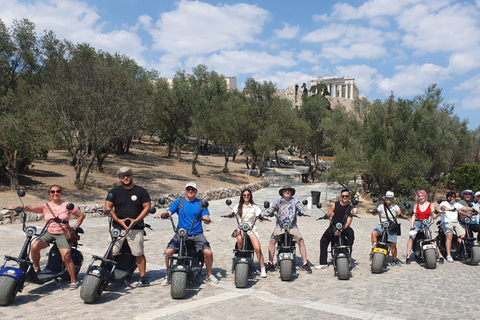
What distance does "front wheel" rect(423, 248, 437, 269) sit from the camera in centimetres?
809

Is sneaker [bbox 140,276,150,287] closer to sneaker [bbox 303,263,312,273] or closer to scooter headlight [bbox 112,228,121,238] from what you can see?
scooter headlight [bbox 112,228,121,238]

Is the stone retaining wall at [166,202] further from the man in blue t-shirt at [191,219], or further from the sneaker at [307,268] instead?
the sneaker at [307,268]

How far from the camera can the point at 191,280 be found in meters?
6.39

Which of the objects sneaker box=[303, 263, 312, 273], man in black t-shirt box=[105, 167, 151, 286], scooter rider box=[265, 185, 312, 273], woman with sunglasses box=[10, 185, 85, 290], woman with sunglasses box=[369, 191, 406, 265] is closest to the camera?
woman with sunglasses box=[10, 185, 85, 290]

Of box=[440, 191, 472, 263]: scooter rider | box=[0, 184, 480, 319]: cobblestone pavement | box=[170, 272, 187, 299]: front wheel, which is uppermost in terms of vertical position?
box=[440, 191, 472, 263]: scooter rider

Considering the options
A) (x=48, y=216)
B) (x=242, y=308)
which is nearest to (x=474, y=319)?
(x=242, y=308)

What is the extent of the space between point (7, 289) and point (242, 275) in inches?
132

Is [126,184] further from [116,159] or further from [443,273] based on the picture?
[116,159]

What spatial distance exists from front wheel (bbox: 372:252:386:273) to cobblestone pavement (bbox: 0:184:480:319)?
A: 0.13 metres

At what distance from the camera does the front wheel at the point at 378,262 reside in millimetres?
7625

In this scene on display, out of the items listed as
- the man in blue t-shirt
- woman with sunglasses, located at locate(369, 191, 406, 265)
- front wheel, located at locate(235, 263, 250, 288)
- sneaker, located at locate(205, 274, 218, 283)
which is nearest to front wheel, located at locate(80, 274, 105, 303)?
the man in blue t-shirt

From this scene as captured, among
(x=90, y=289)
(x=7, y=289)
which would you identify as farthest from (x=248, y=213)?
(x=7, y=289)

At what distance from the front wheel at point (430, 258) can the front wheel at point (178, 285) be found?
17.3 ft

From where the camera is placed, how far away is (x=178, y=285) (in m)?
5.68
